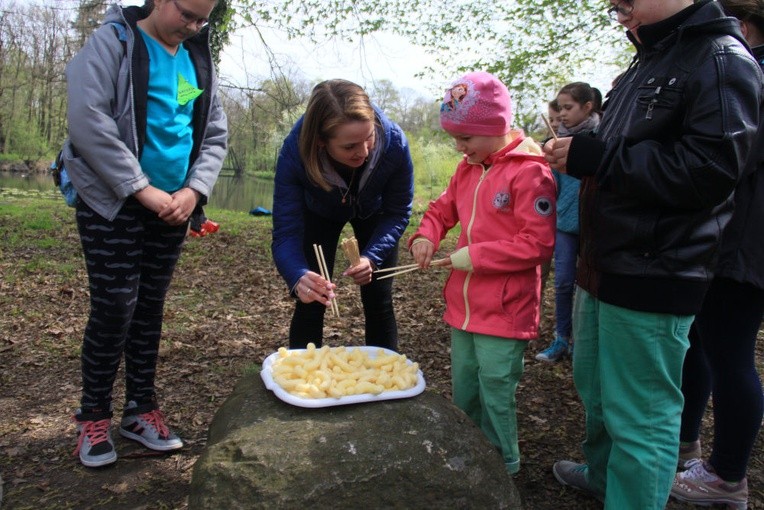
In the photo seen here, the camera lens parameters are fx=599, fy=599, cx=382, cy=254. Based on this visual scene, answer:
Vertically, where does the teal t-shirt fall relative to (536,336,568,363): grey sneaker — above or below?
above

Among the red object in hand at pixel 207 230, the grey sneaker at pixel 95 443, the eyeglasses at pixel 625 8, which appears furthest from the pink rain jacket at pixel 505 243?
the red object in hand at pixel 207 230

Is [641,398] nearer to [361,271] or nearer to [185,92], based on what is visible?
[361,271]

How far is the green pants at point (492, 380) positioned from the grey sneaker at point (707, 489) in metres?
0.66

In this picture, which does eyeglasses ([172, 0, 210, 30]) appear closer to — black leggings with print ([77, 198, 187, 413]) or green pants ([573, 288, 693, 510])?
black leggings with print ([77, 198, 187, 413])

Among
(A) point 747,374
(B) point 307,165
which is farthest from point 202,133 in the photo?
(A) point 747,374

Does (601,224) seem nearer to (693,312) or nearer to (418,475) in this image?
(693,312)

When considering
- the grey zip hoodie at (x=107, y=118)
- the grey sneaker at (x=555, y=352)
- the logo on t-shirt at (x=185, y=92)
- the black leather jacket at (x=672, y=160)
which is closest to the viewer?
the black leather jacket at (x=672, y=160)

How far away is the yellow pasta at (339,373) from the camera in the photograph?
81.5 inches

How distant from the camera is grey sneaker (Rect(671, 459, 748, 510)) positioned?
236 centimetres

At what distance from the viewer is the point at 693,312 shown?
6.15 feet

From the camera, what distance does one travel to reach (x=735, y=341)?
7.06ft

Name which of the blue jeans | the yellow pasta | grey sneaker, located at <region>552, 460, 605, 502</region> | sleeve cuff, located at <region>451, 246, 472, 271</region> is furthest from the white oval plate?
the blue jeans

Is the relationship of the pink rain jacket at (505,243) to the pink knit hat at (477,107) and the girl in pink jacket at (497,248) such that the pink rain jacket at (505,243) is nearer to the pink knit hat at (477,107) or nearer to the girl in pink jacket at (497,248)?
the girl in pink jacket at (497,248)

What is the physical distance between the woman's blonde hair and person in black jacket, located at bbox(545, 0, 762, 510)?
81cm
